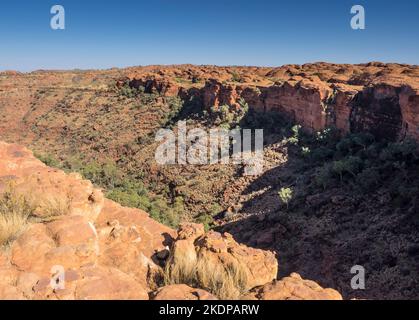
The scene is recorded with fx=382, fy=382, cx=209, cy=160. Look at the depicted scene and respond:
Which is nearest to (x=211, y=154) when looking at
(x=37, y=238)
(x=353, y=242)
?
(x=353, y=242)

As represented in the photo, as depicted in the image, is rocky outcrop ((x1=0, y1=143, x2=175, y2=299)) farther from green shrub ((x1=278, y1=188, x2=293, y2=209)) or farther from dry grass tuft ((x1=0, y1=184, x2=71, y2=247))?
green shrub ((x1=278, y1=188, x2=293, y2=209))

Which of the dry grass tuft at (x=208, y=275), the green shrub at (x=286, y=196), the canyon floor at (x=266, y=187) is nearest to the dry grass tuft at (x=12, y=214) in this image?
the canyon floor at (x=266, y=187)

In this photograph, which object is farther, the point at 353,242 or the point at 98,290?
the point at 353,242

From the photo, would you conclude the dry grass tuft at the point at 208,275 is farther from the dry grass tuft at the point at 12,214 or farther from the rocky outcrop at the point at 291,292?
the dry grass tuft at the point at 12,214

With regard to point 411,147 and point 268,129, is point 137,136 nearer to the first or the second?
point 268,129

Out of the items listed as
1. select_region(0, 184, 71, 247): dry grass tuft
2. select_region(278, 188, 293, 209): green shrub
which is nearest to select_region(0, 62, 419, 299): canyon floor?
select_region(278, 188, 293, 209): green shrub
